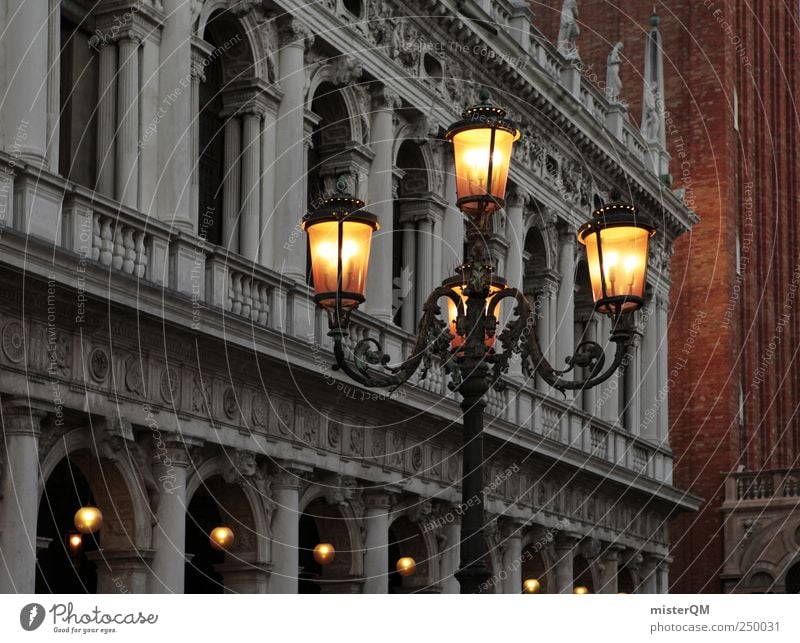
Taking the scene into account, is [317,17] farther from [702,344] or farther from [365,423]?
[702,344]

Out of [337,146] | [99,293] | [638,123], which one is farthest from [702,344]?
[99,293]

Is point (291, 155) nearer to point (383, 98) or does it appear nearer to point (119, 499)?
point (383, 98)

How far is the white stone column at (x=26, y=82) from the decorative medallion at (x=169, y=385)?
2523mm

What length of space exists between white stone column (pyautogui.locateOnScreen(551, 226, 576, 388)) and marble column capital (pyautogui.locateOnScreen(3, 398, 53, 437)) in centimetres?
1436

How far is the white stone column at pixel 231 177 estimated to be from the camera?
65.3 ft

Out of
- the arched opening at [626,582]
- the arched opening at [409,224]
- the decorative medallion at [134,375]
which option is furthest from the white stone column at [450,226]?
the arched opening at [626,582]

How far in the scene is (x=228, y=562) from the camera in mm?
18922

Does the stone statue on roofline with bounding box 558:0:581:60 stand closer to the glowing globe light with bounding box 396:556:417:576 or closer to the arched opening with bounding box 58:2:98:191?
the glowing globe light with bounding box 396:556:417:576

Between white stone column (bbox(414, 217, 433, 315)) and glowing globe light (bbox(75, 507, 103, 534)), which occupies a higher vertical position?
white stone column (bbox(414, 217, 433, 315))

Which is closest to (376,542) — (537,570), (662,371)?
(537,570)

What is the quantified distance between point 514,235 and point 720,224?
44.7 ft

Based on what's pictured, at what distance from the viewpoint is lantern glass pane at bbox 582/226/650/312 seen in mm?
11992

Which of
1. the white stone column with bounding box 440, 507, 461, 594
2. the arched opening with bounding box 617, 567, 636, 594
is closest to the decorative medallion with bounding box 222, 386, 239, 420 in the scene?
the white stone column with bounding box 440, 507, 461, 594

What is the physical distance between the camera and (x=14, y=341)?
48.9 ft
